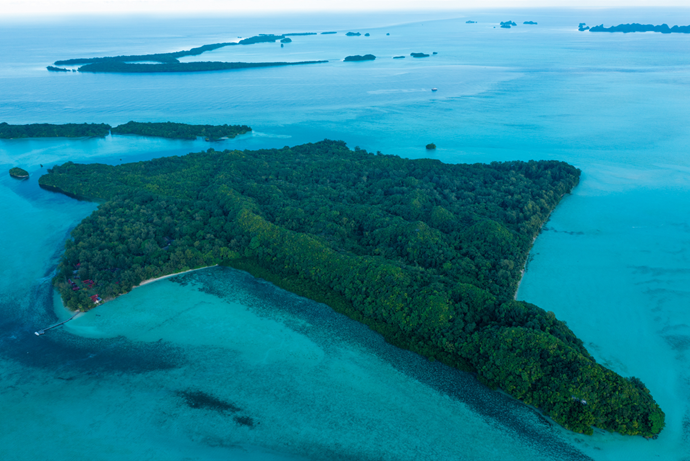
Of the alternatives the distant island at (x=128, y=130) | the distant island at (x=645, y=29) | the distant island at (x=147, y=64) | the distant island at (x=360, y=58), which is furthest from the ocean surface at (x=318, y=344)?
the distant island at (x=645, y=29)

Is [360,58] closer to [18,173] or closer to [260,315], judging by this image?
[18,173]

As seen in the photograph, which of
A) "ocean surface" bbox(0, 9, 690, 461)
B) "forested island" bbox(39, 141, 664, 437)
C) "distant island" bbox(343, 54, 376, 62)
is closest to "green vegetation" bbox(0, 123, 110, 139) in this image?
"ocean surface" bbox(0, 9, 690, 461)

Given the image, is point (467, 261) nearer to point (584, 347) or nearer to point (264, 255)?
point (584, 347)

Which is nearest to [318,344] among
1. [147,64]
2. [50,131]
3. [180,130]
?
[180,130]

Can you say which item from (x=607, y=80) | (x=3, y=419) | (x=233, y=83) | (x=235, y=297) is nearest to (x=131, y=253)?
(x=235, y=297)

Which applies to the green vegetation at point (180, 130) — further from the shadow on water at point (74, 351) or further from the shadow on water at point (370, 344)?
the shadow on water at point (74, 351)

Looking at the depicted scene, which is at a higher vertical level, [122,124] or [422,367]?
[122,124]
